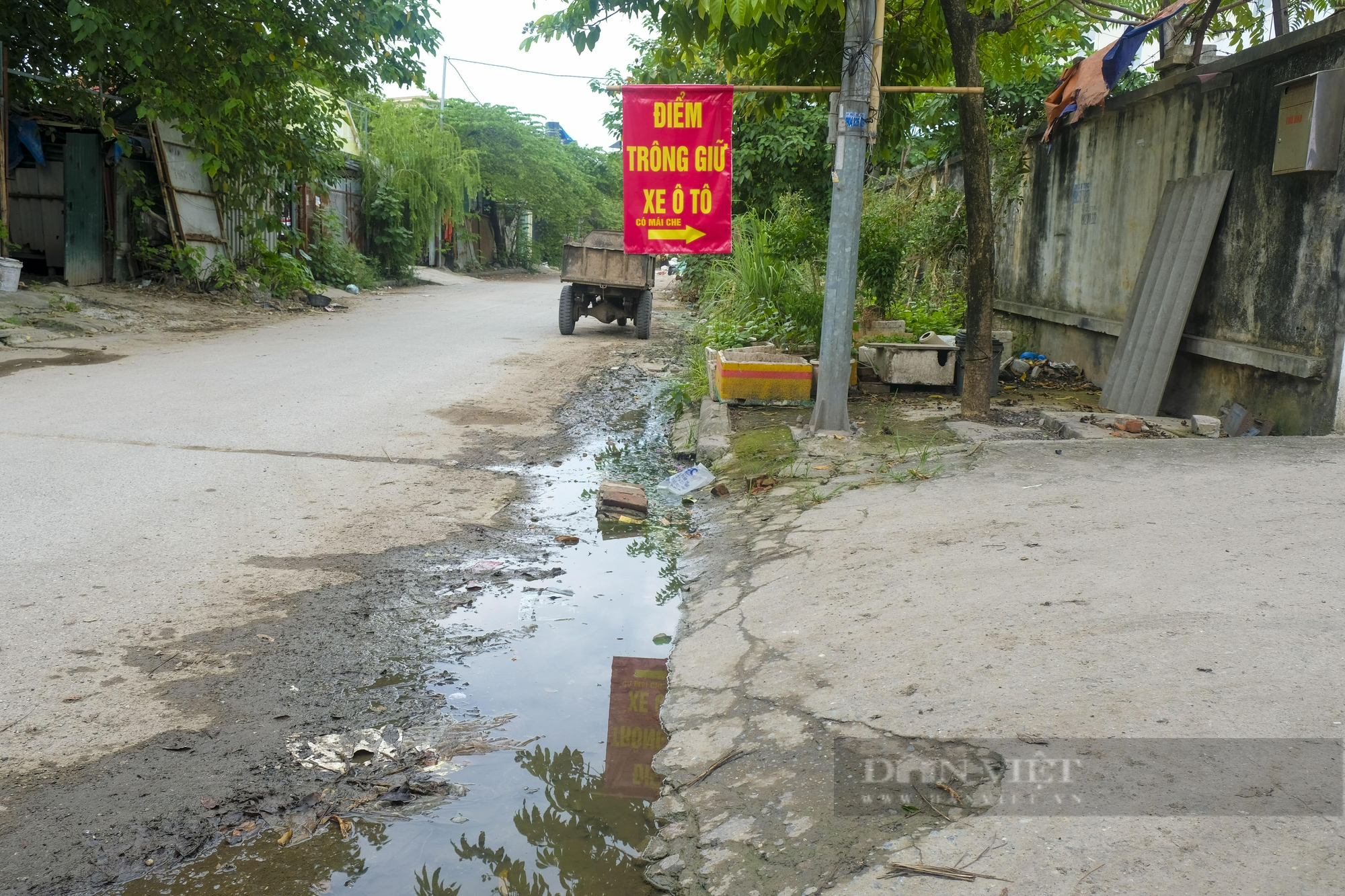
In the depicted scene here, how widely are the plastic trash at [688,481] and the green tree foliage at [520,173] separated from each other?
2464 centimetres

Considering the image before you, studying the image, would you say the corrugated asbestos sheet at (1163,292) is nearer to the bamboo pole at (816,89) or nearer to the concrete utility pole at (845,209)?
the bamboo pole at (816,89)

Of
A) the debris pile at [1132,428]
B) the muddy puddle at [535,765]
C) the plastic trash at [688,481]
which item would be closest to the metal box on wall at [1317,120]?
the debris pile at [1132,428]

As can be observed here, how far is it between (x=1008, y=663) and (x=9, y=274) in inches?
506

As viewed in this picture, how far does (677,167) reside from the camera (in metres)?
6.32

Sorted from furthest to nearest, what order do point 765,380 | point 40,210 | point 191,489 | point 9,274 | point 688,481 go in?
point 40,210 → point 9,274 → point 765,380 → point 688,481 → point 191,489

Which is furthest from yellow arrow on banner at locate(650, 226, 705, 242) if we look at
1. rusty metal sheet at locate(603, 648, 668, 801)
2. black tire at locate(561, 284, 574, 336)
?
black tire at locate(561, 284, 574, 336)

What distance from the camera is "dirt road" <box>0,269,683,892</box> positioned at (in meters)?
2.68

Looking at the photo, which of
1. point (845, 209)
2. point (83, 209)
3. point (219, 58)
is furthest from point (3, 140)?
point (845, 209)

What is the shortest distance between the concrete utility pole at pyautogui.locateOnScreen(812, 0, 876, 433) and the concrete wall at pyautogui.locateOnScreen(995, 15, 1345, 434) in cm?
247

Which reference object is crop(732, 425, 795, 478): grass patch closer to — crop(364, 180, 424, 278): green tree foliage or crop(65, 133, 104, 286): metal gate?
crop(65, 133, 104, 286): metal gate

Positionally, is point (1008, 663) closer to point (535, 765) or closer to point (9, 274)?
point (535, 765)

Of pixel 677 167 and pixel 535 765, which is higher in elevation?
pixel 677 167

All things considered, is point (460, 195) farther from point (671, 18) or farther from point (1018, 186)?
point (671, 18)

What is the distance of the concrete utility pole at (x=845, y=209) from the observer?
5.96 m
